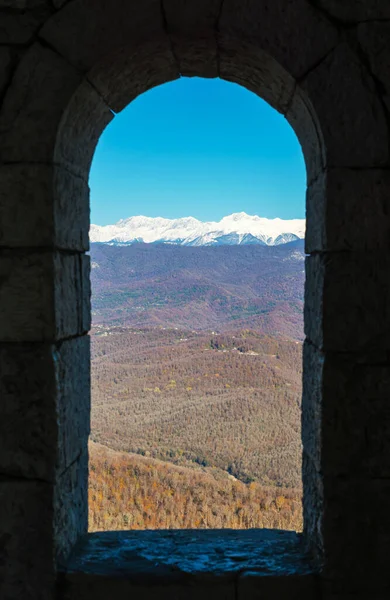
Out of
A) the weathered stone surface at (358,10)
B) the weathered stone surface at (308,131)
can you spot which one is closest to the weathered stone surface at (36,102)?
the weathered stone surface at (308,131)

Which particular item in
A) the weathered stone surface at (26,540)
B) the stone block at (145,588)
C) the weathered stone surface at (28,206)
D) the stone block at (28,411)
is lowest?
the stone block at (145,588)

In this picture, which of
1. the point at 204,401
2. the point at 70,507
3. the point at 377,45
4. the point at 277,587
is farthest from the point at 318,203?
the point at 204,401

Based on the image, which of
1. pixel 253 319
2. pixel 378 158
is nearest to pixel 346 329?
pixel 378 158

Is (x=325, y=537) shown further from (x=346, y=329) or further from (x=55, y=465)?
(x=55, y=465)

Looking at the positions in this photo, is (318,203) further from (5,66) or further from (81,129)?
(5,66)

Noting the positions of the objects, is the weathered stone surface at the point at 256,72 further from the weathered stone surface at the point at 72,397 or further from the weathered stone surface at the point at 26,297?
the weathered stone surface at the point at 72,397

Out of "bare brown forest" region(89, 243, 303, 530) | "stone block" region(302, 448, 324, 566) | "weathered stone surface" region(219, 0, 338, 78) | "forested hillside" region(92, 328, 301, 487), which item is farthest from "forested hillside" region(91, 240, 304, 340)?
"weathered stone surface" region(219, 0, 338, 78)
